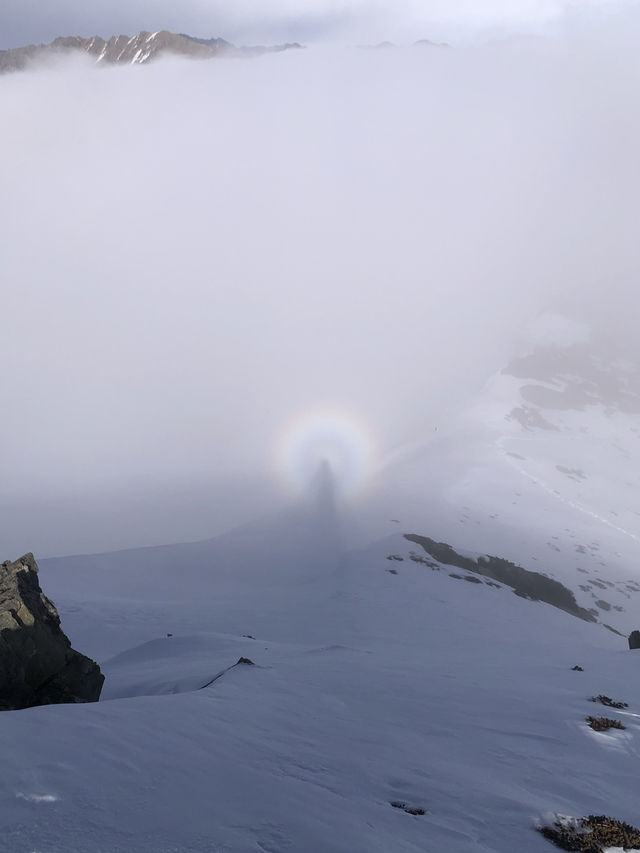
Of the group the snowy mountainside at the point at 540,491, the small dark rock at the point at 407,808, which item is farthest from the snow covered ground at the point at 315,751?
the snowy mountainside at the point at 540,491

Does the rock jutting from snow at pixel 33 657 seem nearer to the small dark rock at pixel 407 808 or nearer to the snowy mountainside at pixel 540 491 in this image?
the small dark rock at pixel 407 808

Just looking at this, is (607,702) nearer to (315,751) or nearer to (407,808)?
(315,751)

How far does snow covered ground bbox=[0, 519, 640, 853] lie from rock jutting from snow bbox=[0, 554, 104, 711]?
1069mm

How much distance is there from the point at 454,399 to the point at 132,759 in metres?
177

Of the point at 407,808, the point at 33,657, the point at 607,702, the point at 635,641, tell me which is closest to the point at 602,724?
the point at 607,702

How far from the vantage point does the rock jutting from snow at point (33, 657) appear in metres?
13.8

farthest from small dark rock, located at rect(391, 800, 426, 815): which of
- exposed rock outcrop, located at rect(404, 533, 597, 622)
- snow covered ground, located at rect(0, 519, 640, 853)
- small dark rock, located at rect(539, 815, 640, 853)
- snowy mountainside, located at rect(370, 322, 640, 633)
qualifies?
snowy mountainside, located at rect(370, 322, 640, 633)

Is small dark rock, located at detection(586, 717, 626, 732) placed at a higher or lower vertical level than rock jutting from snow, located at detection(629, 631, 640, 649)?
lower

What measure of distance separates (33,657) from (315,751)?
24.8ft

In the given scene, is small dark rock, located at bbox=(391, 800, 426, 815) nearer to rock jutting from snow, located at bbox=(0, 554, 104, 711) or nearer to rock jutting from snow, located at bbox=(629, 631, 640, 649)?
rock jutting from snow, located at bbox=(0, 554, 104, 711)

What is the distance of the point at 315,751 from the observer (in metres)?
10.5

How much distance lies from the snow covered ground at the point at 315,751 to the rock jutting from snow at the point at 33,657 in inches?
42.1

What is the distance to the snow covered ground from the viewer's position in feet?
23.6

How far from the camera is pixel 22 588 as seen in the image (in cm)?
1578
